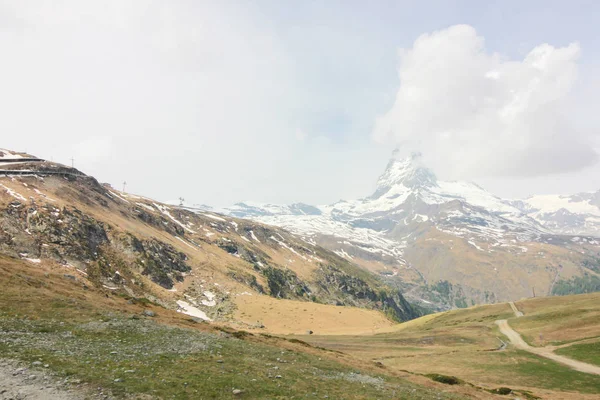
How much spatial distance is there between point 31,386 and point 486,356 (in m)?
69.4

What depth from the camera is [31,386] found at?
1633 cm

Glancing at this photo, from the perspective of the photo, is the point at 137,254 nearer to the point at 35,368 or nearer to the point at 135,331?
the point at 135,331

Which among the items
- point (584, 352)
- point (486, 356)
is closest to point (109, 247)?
point (486, 356)

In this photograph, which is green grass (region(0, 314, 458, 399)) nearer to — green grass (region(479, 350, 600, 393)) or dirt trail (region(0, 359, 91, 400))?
dirt trail (region(0, 359, 91, 400))

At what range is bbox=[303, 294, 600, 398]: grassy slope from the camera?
49.5 metres

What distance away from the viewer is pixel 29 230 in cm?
8600

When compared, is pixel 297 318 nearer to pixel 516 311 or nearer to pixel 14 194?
pixel 516 311

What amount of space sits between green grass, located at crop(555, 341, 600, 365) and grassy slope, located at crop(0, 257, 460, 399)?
4145 cm

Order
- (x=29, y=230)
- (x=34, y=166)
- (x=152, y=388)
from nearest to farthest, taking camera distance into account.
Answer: (x=152, y=388) → (x=29, y=230) → (x=34, y=166)

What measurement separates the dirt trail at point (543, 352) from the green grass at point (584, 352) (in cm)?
132

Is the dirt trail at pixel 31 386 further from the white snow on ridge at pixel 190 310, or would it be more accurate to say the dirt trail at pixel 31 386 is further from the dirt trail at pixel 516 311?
the dirt trail at pixel 516 311

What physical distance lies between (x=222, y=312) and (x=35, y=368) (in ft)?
297

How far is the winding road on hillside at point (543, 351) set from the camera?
53.7 meters

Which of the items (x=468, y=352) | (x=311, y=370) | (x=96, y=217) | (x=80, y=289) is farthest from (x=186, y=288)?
(x=311, y=370)
